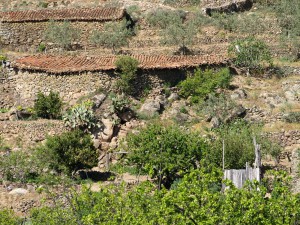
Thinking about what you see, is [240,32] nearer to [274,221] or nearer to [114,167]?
[114,167]

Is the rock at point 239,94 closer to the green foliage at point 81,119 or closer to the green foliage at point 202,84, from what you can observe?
→ the green foliage at point 202,84

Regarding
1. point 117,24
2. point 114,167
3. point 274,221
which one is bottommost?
point 114,167

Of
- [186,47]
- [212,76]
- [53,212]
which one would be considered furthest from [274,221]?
[186,47]

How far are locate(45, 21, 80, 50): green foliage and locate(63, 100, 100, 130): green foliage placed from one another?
1006cm

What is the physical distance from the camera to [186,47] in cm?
5278

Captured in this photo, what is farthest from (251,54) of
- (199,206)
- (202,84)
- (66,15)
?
(199,206)

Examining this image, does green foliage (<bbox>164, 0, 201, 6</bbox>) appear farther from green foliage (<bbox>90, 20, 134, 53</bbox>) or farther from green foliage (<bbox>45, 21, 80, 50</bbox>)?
green foliage (<bbox>45, 21, 80, 50</bbox>)

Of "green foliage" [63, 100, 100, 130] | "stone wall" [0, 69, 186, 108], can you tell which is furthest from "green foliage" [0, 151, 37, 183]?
"stone wall" [0, 69, 186, 108]

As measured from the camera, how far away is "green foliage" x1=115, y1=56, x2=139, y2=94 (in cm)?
4584

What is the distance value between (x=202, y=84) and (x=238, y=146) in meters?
7.96

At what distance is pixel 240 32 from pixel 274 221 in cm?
3038

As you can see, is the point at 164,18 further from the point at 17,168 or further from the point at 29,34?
the point at 17,168

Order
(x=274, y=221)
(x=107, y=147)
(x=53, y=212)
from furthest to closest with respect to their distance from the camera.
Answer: (x=107, y=147) → (x=53, y=212) → (x=274, y=221)

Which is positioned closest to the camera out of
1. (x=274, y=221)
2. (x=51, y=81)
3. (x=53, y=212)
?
(x=274, y=221)
